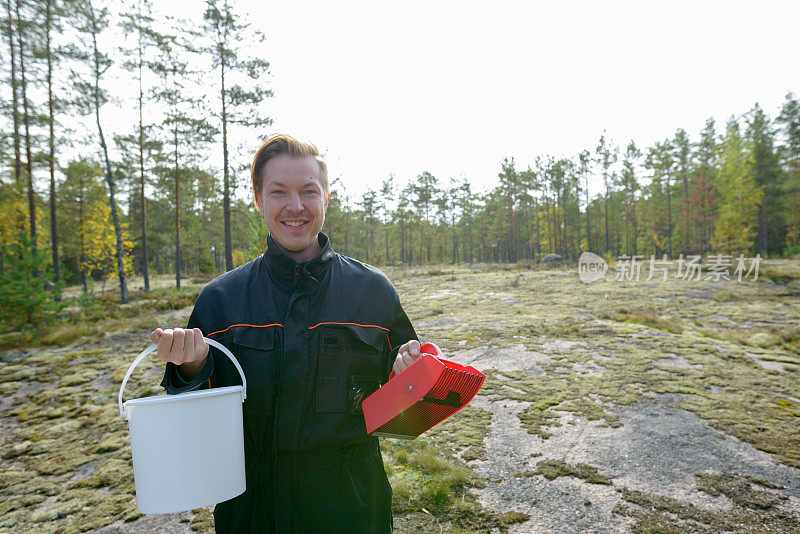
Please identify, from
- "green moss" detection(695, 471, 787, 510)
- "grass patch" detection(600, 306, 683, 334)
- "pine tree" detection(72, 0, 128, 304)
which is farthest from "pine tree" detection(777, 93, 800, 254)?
"pine tree" detection(72, 0, 128, 304)

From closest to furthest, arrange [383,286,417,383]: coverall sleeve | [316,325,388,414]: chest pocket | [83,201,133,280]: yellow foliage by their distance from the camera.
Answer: [316,325,388,414]: chest pocket → [383,286,417,383]: coverall sleeve → [83,201,133,280]: yellow foliage

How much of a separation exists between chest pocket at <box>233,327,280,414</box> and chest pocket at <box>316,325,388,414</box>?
7.1 inches

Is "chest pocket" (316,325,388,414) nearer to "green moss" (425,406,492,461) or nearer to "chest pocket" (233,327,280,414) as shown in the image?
"chest pocket" (233,327,280,414)

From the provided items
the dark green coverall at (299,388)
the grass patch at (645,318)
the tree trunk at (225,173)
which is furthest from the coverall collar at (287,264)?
the tree trunk at (225,173)

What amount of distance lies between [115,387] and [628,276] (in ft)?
81.4

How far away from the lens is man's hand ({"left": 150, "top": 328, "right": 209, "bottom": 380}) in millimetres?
1291

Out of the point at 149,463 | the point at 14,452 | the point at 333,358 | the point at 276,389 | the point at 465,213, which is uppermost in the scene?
the point at 465,213

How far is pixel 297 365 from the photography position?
156cm

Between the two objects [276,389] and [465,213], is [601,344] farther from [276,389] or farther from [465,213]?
[465,213]

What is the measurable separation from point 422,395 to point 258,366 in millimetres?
680

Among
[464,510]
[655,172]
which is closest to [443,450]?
[464,510]

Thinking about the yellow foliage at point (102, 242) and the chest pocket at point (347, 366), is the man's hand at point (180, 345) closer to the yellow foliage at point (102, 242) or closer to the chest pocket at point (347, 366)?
the chest pocket at point (347, 366)

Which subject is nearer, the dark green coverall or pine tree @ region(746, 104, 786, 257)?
the dark green coverall

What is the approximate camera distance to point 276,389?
5.05 ft
